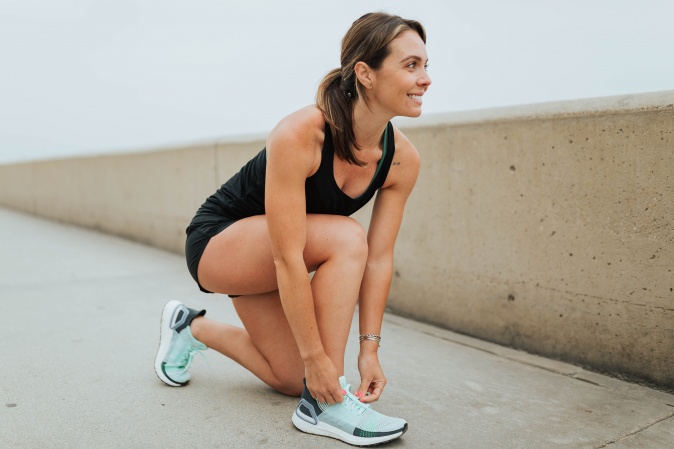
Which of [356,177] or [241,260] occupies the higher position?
[356,177]

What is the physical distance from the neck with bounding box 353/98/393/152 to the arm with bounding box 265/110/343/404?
198 millimetres

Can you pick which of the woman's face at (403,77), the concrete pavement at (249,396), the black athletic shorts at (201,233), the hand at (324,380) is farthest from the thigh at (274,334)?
the woman's face at (403,77)

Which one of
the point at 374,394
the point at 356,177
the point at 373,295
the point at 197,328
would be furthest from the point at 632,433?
the point at 197,328

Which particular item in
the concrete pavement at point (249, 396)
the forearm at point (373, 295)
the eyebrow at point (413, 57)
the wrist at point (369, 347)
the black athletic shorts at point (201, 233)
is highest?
the eyebrow at point (413, 57)

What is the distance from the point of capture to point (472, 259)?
3.54 meters

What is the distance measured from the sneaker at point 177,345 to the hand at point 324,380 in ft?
2.32

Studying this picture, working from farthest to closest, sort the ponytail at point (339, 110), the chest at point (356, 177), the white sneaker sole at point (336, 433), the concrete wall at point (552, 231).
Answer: the concrete wall at point (552, 231)
the chest at point (356, 177)
the ponytail at point (339, 110)
the white sneaker sole at point (336, 433)

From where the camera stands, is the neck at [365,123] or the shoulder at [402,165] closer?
the neck at [365,123]

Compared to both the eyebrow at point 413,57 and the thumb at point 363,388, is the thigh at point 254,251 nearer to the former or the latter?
the thumb at point 363,388

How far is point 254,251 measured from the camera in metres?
2.45

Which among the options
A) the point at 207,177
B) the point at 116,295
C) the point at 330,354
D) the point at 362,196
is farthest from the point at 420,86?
the point at 207,177

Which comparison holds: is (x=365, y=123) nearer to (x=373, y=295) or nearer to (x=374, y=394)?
(x=373, y=295)

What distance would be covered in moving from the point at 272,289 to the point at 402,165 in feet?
2.12

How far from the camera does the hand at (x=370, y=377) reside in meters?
2.31
